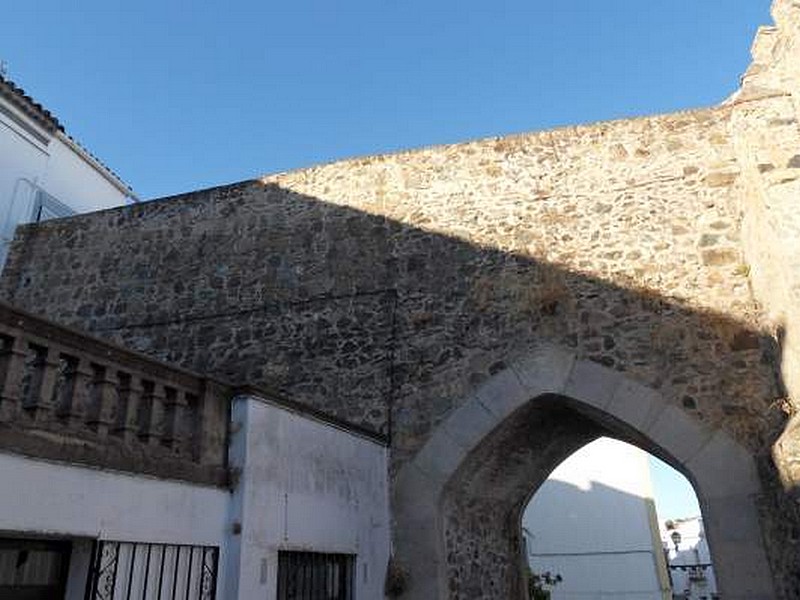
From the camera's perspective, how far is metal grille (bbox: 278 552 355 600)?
16.5 feet

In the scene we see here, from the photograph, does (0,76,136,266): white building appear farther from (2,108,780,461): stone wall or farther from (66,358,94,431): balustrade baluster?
(66,358,94,431): balustrade baluster

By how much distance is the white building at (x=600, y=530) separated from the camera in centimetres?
1577

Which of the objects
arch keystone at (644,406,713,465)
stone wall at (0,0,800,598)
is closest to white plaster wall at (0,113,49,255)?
stone wall at (0,0,800,598)

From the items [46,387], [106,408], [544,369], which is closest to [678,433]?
[544,369]

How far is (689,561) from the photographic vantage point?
28.3 metres

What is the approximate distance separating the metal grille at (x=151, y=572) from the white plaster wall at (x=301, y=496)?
0.20m

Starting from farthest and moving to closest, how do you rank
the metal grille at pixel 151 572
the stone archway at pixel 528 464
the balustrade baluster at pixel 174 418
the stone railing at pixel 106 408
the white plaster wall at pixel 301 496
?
1. the stone archway at pixel 528 464
2. the white plaster wall at pixel 301 496
3. the balustrade baluster at pixel 174 418
4. the metal grille at pixel 151 572
5. the stone railing at pixel 106 408

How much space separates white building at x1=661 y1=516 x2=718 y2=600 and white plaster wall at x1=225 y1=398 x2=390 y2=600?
16130 mm

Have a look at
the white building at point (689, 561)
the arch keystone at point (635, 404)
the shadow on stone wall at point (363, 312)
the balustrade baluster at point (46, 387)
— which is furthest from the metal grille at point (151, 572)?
the white building at point (689, 561)

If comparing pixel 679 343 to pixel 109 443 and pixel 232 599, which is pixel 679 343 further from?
pixel 109 443

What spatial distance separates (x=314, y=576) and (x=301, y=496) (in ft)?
2.16

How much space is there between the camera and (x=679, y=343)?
6.33 metres

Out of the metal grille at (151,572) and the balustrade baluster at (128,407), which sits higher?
the balustrade baluster at (128,407)

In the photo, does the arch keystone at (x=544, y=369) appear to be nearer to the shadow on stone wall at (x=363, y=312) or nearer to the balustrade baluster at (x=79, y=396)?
the shadow on stone wall at (x=363, y=312)
